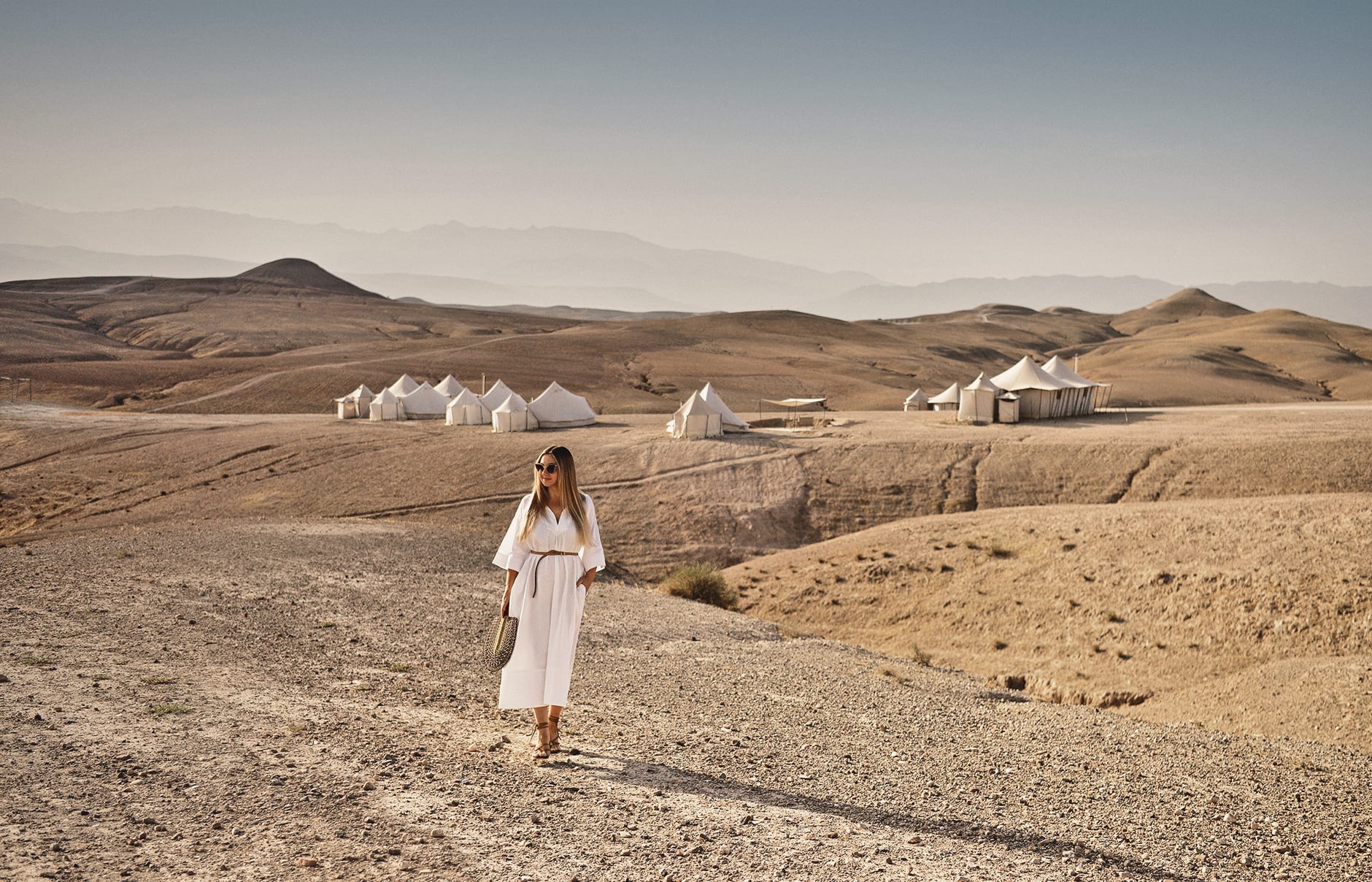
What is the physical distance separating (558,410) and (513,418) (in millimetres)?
2659

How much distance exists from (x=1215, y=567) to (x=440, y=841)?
55.9ft

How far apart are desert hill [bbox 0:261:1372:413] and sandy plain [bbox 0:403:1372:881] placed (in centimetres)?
3815

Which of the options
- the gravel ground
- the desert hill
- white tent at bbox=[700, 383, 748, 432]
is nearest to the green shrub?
the gravel ground

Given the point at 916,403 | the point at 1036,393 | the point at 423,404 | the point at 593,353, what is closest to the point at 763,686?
the point at 1036,393

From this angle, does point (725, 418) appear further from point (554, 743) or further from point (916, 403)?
point (554, 743)

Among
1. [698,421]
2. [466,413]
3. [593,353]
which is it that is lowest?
[466,413]

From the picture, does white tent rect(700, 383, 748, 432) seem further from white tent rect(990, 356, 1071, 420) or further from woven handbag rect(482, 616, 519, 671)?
woven handbag rect(482, 616, 519, 671)

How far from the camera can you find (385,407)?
49781 mm

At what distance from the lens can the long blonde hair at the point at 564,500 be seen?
25.0ft

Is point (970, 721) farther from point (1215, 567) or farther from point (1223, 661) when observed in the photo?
point (1215, 567)

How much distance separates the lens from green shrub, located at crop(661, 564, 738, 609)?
21875 mm

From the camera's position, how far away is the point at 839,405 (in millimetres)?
68125

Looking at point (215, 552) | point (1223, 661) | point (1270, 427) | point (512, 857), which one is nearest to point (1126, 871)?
point (512, 857)

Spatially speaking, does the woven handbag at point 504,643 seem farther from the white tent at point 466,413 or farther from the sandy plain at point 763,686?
the white tent at point 466,413
